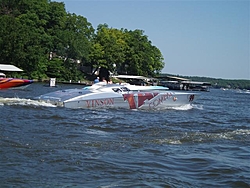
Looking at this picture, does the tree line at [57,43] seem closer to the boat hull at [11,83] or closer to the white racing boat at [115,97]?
the boat hull at [11,83]

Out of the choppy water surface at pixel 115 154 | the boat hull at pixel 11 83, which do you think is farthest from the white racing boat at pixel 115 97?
the boat hull at pixel 11 83

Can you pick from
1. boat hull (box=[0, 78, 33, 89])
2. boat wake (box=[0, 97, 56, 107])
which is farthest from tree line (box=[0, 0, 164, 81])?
boat wake (box=[0, 97, 56, 107])

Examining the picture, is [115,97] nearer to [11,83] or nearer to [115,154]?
[115,154]

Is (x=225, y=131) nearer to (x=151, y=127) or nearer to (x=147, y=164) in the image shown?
(x=151, y=127)

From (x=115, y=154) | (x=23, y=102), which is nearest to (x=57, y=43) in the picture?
(x=23, y=102)

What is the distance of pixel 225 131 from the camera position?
13258 mm

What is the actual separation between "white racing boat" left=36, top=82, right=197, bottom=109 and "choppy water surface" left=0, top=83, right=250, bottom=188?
12.8 feet

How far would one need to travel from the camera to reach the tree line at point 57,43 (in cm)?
5822

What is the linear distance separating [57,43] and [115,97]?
4967 centimetres

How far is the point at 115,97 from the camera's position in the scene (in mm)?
18859

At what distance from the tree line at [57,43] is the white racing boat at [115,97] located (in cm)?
4012

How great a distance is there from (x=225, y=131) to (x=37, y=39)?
50622 millimetres

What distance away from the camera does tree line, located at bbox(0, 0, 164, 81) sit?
191 ft

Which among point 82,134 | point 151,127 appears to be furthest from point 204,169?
point 151,127
